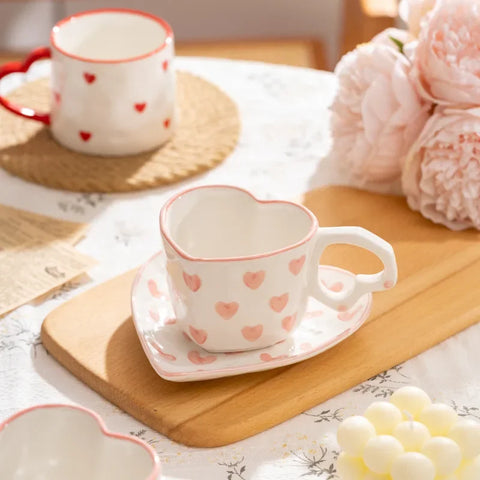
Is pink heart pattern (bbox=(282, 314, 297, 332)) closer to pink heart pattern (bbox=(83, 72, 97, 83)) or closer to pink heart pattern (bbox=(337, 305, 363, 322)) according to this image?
pink heart pattern (bbox=(337, 305, 363, 322))

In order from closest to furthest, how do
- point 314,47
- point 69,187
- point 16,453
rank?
point 16,453, point 69,187, point 314,47

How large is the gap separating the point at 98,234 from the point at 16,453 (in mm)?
459

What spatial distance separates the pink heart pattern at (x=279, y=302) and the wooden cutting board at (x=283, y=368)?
0.20ft

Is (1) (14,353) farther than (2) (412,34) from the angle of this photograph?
No

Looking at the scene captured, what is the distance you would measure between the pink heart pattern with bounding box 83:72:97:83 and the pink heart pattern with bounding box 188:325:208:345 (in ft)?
1.35

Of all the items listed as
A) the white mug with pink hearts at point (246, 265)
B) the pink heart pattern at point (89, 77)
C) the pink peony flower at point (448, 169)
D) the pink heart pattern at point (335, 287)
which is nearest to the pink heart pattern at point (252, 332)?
the white mug with pink hearts at point (246, 265)

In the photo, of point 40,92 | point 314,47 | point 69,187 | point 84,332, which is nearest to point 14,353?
point 84,332

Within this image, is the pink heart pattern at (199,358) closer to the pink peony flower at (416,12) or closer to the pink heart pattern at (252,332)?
the pink heart pattern at (252,332)

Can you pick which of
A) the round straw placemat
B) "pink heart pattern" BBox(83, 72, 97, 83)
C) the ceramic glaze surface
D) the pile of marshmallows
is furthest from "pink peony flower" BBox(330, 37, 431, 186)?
the ceramic glaze surface

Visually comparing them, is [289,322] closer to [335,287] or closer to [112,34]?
[335,287]

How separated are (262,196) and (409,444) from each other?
506 millimetres

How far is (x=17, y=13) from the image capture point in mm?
2762

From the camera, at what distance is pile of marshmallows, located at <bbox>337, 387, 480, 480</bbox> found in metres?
0.70

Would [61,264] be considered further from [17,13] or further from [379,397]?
[17,13]
